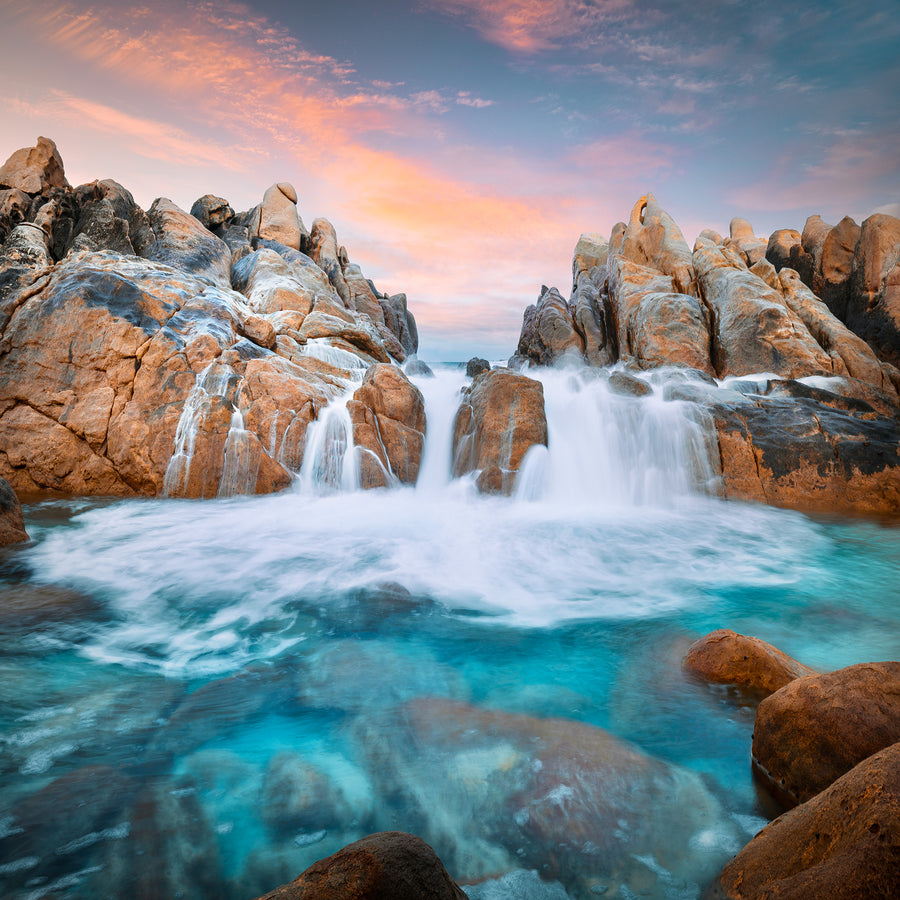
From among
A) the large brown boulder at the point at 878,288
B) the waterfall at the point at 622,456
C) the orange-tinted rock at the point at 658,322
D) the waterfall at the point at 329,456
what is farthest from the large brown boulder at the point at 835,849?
the large brown boulder at the point at 878,288

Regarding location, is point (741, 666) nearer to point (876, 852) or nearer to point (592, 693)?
point (592, 693)

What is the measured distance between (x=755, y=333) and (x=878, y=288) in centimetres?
1087

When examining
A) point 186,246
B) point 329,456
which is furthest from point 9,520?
point 186,246

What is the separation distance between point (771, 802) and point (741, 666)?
4.04 ft

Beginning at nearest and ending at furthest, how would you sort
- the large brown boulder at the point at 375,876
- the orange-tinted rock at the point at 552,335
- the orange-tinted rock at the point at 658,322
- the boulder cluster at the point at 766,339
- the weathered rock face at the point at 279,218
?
the large brown boulder at the point at 375,876 → the boulder cluster at the point at 766,339 → the orange-tinted rock at the point at 658,322 → the orange-tinted rock at the point at 552,335 → the weathered rock face at the point at 279,218

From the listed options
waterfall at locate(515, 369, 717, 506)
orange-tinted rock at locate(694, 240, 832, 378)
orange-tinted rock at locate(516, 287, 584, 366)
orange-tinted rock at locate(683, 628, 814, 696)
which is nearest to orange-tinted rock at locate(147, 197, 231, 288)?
waterfall at locate(515, 369, 717, 506)

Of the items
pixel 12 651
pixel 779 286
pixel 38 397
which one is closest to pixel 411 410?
pixel 38 397

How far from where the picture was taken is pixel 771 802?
8.42ft

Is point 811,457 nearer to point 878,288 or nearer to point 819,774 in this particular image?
point 819,774

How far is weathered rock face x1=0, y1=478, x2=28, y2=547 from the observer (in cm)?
641

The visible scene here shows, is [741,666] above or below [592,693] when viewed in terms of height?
above

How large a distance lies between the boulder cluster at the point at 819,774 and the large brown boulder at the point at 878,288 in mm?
24668

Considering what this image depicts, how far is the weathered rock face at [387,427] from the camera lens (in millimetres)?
10469

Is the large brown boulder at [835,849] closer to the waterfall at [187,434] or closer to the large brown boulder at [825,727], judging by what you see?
the large brown boulder at [825,727]
